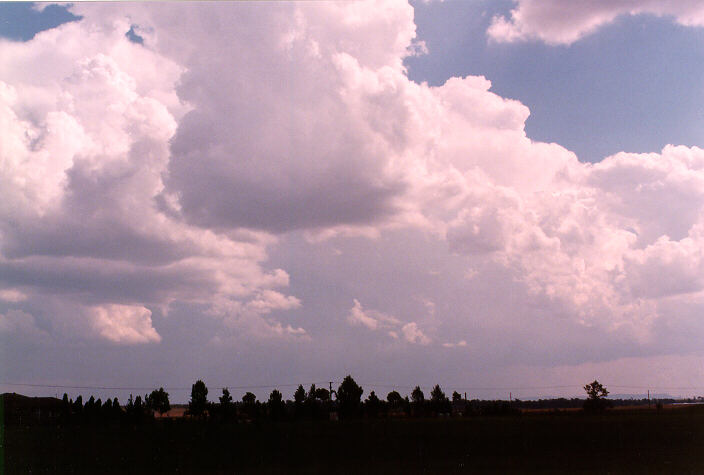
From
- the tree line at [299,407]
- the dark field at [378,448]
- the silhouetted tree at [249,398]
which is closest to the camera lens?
the dark field at [378,448]

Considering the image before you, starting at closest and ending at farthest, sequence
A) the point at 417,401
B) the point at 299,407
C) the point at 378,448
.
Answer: the point at 378,448
the point at 299,407
the point at 417,401

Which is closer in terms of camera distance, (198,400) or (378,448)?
(378,448)

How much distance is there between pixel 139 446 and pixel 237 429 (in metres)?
13.5

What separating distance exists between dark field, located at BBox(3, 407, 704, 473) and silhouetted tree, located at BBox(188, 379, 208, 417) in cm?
9026

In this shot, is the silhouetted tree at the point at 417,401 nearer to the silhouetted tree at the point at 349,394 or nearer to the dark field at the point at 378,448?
the silhouetted tree at the point at 349,394

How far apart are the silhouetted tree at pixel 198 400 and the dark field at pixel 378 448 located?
90264 mm

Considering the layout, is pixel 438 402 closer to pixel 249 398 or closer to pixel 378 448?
pixel 249 398

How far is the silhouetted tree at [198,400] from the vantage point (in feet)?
577

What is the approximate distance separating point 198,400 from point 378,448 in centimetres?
11565

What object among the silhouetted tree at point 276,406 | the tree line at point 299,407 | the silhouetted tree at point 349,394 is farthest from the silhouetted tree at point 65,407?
the silhouetted tree at point 349,394

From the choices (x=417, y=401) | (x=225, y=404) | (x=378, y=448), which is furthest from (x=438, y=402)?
(x=378, y=448)

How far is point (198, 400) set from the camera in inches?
6969

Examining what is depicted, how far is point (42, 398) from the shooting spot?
174 m

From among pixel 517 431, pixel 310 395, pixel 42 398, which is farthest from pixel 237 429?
pixel 42 398
